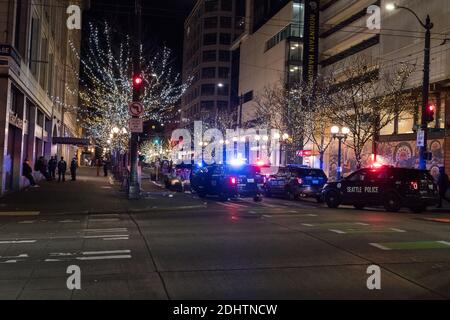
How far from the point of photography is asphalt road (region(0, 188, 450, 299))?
274 inches

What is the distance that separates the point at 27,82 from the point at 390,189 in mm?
17292

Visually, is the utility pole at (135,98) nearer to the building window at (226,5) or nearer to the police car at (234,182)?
the police car at (234,182)

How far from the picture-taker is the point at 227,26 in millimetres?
117750

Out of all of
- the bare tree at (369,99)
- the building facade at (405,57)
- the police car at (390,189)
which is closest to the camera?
the police car at (390,189)

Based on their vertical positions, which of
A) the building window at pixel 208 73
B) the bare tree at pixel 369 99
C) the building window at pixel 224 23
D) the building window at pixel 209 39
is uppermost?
the building window at pixel 224 23

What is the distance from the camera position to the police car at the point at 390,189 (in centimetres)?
1970

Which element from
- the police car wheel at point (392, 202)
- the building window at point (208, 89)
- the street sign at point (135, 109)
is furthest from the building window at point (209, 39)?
the police car wheel at point (392, 202)

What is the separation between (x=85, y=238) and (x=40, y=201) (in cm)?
998

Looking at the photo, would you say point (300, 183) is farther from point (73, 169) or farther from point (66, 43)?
point (66, 43)

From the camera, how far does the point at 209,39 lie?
11906cm

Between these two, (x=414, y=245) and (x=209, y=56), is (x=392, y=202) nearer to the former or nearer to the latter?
(x=414, y=245)

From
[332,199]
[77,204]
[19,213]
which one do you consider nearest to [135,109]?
[77,204]

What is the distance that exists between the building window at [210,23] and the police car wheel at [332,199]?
3972 inches
